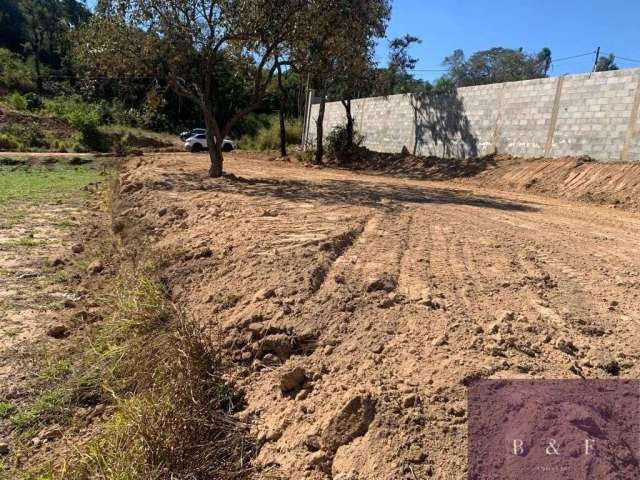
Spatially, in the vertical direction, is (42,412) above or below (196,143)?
below

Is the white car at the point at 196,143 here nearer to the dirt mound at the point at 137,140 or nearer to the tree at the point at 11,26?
the dirt mound at the point at 137,140

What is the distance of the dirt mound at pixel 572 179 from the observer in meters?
11.8

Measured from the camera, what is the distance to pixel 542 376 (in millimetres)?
2893

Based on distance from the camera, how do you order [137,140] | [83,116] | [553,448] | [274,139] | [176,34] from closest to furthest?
1. [553,448]
2. [176,34]
3. [83,116]
4. [274,139]
5. [137,140]

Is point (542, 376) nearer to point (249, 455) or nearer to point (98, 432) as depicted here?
point (249, 455)

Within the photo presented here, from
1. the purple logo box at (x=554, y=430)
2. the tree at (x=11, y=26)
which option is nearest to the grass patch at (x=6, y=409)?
the purple logo box at (x=554, y=430)

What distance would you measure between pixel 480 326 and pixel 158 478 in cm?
213

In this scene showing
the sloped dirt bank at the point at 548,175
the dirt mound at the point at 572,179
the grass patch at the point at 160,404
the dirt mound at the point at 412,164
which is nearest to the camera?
the grass patch at the point at 160,404

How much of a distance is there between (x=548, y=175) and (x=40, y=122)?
3225 centimetres

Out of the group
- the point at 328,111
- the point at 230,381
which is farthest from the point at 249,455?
the point at 328,111

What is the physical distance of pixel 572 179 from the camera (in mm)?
13328

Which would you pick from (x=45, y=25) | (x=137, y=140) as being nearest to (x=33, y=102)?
(x=137, y=140)

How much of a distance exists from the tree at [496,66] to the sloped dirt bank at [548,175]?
31.4 m

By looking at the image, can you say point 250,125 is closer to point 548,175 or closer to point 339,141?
point 339,141
